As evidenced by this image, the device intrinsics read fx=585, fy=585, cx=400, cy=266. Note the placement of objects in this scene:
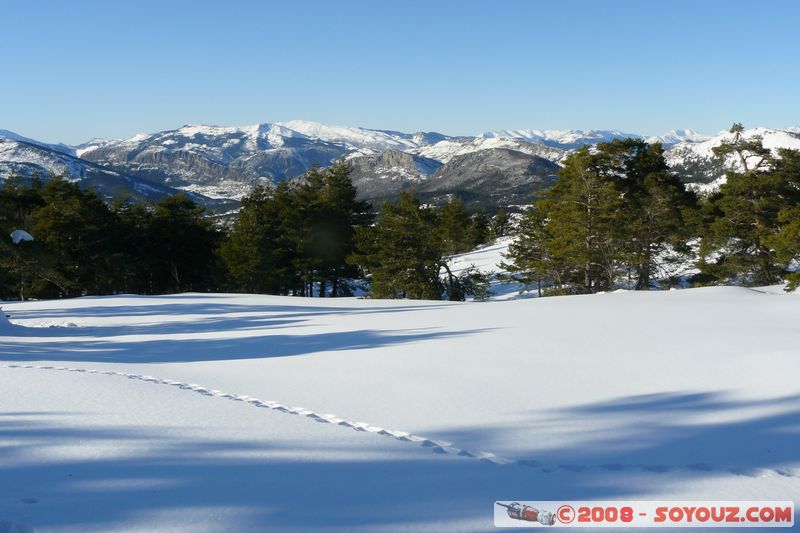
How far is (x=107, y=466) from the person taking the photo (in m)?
3.80

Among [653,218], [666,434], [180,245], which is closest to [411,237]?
[653,218]

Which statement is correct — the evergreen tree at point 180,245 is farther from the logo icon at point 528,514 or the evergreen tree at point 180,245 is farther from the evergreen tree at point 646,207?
the logo icon at point 528,514

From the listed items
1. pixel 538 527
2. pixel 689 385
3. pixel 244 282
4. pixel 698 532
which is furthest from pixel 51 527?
pixel 244 282

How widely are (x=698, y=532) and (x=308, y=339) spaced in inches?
319

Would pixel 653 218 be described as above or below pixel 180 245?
above

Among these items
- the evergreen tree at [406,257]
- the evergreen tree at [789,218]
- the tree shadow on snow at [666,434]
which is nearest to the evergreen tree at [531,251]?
the evergreen tree at [406,257]

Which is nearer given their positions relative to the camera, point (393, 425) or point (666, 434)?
point (666, 434)

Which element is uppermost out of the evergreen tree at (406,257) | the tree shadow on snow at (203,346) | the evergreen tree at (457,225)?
the evergreen tree at (457,225)

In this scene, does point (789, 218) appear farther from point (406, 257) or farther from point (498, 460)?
point (498, 460)

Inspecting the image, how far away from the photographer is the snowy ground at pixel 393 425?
3.41 metres

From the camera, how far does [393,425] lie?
5.09 meters

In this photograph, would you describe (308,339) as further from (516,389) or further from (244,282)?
(244,282)

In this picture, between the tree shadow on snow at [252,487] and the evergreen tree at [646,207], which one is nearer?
the tree shadow on snow at [252,487]

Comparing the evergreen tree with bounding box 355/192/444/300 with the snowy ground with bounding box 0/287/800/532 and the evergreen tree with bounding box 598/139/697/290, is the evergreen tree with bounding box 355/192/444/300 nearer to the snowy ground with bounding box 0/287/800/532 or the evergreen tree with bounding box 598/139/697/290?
the evergreen tree with bounding box 598/139/697/290
